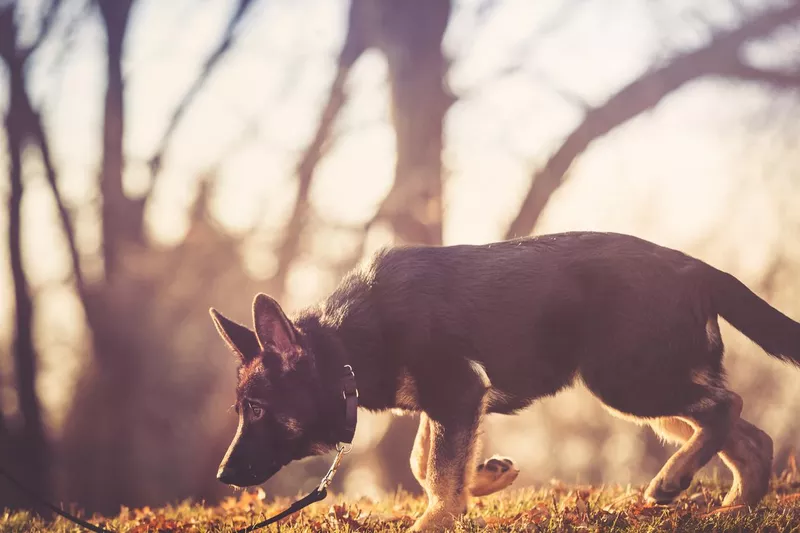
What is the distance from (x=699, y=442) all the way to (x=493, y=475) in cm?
129

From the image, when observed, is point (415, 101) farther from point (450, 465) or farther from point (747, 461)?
point (747, 461)

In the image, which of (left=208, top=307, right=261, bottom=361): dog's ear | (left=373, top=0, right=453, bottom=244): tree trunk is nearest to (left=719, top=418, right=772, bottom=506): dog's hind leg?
(left=208, top=307, right=261, bottom=361): dog's ear

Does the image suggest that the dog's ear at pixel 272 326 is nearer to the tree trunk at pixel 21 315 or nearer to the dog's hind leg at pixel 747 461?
the dog's hind leg at pixel 747 461

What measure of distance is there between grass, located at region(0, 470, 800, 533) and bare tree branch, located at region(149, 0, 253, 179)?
4824 millimetres

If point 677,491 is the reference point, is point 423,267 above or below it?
above

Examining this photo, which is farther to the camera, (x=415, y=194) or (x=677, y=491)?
(x=415, y=194)

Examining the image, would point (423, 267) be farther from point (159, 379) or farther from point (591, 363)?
point (159, 379)

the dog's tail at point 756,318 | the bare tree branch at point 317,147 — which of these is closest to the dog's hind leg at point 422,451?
the dog's tail at point 756,318

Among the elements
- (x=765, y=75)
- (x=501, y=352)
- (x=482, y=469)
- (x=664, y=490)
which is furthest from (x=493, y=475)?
(x=765, y=75)

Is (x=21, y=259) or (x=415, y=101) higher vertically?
(x=415, y=101)

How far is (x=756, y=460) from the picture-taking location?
4.34 meters

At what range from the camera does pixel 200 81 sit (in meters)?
9.05

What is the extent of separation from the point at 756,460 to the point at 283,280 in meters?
5.65

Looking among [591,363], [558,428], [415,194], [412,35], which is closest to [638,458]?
[558,428]
